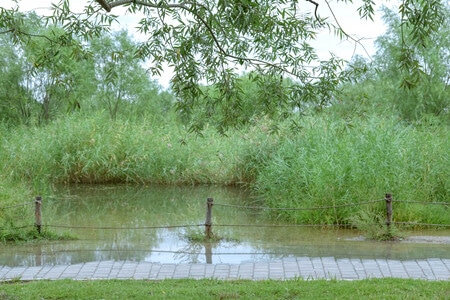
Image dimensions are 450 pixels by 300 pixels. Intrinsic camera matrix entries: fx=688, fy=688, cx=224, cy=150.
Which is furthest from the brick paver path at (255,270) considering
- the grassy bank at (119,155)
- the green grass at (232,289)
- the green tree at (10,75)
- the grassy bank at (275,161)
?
the green tree at (10,75)

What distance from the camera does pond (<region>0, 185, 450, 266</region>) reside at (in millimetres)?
9312

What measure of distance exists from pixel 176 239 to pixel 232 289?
4.51 metres

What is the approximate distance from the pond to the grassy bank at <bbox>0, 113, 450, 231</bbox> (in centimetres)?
69

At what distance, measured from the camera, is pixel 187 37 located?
741cm

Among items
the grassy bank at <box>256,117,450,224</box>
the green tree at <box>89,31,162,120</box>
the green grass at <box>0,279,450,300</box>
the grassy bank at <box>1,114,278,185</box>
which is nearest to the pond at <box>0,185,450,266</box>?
the grassy bank at <box>256,117,450,224</box>

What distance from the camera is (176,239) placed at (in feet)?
36.7

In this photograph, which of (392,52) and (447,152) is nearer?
(447,152)

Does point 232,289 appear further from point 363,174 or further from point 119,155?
point 119,155

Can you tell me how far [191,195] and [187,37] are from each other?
10471mm

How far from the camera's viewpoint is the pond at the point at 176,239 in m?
9.31

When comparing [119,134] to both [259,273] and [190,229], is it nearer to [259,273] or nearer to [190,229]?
[190,229]

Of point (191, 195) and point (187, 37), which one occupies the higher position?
point (187, 37)

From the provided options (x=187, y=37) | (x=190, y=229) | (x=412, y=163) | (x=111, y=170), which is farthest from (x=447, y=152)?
(x=111, y=170)

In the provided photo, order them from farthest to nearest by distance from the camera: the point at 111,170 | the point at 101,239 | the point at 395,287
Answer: the point at 111,170, the point at 101,239, the point at 395,287
